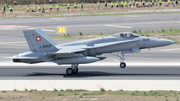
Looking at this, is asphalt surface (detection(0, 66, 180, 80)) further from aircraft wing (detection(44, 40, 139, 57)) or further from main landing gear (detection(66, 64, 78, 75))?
aircraft wing (detection(44, 40, 139, 57))

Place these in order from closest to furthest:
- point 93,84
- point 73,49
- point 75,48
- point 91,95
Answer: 1. point 91,95
2. point 93,84
3. point 73,49
4. point 75,48

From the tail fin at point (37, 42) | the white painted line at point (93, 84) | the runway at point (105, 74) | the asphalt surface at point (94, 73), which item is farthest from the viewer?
the tail fin at point (37, 42)

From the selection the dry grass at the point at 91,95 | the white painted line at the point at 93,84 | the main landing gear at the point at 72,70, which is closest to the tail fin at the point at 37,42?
the main landing gear at the point at 72,70

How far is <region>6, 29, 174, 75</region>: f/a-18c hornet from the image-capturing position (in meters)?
22.2

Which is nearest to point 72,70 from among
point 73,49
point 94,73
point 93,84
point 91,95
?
point 73,49

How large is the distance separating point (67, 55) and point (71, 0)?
3767 inches

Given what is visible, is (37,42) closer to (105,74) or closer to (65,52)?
(65,52)

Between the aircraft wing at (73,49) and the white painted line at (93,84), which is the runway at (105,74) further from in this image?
the aircraft wing at (73,49)

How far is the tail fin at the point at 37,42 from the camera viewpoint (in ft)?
73.5

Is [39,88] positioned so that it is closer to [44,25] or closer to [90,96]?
[90,96]

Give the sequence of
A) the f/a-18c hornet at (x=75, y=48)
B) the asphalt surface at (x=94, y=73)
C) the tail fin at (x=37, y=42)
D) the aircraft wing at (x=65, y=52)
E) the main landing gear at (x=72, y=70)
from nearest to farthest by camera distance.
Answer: the asphalt surface at (x=94, y=73)
the aircraft wing at (x=65, y=52)
the f/a-18c hornet at (x=75, y=48)
the tail fin at (x=37, y=42)
the main landing gear at (x=72, y=70)

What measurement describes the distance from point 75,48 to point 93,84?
13.5 feet

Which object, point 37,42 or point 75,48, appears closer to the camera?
point 37,42

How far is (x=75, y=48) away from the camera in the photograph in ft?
74.5
